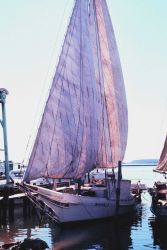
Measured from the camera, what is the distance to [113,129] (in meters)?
45.0

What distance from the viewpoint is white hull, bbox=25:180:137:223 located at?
33469 millimetres

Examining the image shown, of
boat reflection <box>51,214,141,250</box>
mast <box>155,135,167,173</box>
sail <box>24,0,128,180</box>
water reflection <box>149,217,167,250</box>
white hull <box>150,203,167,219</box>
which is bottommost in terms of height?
water reflection <box>149,217,167,250</box>

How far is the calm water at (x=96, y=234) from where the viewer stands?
28953 mm

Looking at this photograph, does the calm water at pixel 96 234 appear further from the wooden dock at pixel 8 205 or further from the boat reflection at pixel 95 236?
the wooden dock at pixel 8 205

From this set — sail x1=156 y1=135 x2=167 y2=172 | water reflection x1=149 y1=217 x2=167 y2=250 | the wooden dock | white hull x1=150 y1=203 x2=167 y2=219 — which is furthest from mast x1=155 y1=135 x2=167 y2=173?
the wooden dock

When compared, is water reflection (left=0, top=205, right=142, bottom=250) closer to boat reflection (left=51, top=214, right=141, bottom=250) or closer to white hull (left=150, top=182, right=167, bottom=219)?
boat reflection (left=51, top=214, right=141, bottom=250)

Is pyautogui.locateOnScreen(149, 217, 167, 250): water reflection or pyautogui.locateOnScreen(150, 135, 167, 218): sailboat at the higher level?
pyautogui.locateOnScreen(150, 135, 167, 218): sailboat

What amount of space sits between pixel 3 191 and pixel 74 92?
1264 cm

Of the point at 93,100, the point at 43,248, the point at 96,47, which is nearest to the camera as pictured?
the point at 43,248

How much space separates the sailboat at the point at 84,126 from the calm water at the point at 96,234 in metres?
1.45

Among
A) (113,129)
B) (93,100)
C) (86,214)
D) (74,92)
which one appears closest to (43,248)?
(86,214)

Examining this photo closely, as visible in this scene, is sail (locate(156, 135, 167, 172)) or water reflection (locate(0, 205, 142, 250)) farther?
sail (locate(156, 135, 167, 172))

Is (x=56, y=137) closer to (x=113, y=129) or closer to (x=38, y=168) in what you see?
(x=38, y=168)

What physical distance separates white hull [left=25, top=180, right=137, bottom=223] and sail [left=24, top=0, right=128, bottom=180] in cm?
207
